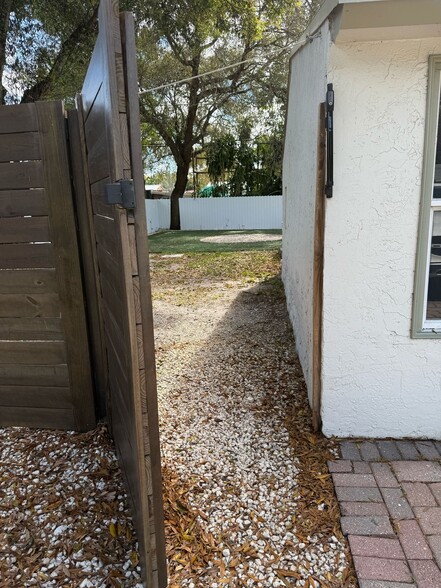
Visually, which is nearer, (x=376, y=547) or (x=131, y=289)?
(x=131, y=289)

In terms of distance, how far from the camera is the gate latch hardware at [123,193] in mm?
1402

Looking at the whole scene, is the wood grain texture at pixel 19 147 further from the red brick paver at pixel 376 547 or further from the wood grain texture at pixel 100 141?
the red brick paver at pixel 376 547

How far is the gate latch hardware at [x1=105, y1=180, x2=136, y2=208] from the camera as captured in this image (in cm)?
140

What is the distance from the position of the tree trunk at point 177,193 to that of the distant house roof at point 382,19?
1789 cm

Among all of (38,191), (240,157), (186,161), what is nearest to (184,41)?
(186,161)

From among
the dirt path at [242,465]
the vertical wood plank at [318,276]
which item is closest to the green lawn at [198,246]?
the dirt path at [242,465]

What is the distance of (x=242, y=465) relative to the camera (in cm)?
271

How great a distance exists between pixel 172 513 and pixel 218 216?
19.6 m

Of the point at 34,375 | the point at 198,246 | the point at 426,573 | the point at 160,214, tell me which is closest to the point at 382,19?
the point at 426,573

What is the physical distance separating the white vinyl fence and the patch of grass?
867cm

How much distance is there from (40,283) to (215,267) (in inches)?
297

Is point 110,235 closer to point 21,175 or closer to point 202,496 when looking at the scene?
point 21,175

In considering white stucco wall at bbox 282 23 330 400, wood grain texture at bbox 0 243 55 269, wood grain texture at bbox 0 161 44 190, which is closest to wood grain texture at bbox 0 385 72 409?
wood grain texture at bbox 0 243 55 269

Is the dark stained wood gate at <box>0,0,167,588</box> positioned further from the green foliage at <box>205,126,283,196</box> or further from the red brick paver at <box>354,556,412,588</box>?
the green foliage at <box>205,126,283,196</box>
